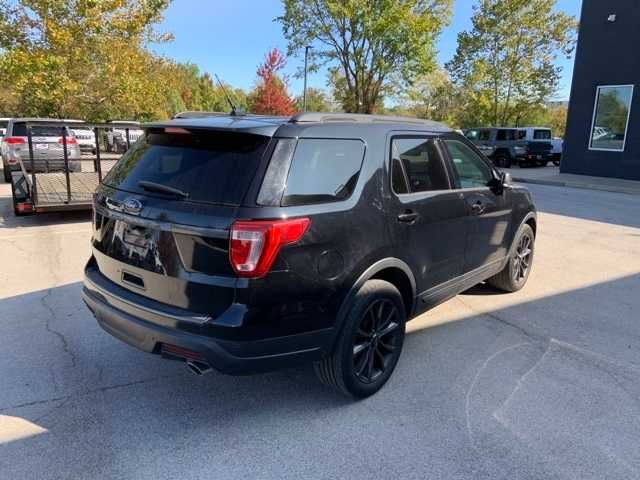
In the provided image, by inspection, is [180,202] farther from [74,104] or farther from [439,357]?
[74,104]

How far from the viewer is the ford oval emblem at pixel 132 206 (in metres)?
2.75

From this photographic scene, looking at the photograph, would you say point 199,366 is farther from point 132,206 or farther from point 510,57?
point 510,57

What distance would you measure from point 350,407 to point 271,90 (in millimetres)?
36498

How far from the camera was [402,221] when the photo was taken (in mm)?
3219

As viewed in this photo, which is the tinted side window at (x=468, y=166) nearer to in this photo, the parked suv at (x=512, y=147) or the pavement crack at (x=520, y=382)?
the pavement crack at (x=520, y=382)

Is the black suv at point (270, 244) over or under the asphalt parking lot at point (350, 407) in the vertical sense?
over

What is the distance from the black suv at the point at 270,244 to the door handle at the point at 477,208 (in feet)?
2.05

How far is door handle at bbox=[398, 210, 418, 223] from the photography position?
3.21m

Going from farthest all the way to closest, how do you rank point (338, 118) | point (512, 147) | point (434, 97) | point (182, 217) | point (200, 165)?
point (434, 97) → point (512, 147) → point (338, 118) → point (200, 165) → point (182, 217)

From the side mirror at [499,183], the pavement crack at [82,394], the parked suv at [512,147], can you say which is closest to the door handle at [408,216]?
the side mirror at [499,183]

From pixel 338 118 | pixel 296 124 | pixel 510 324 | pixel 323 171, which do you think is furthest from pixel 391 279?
pixel 510 324

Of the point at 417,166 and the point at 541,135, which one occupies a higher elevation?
the point at 541,135

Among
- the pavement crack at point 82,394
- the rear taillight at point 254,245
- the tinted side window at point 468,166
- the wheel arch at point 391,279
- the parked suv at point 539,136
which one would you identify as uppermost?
the parked suv at point 539,136

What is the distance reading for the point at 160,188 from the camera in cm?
273
